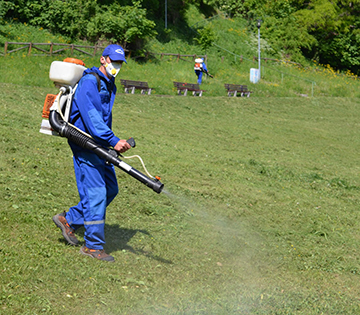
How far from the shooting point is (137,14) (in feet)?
91.0

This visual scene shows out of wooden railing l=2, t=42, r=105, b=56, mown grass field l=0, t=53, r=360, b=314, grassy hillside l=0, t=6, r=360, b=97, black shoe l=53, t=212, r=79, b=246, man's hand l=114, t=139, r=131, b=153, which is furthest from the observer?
wooden railing l=2, t=42, r=105, b=56

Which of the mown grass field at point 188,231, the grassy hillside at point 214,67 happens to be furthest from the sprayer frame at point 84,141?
the grassy hillside at point 214,67

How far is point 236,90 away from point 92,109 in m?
22.0

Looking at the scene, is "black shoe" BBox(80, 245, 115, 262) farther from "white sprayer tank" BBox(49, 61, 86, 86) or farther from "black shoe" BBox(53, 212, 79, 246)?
"white sprayer tank" BBox(49, 61, 86, 86)

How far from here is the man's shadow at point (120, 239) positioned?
5684 mm

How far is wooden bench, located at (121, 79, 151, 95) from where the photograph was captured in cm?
2097

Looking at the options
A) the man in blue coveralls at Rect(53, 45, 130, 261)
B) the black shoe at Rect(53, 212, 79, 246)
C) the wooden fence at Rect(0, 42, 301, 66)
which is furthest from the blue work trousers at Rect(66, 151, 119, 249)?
the wooden fence at Rect(0, 42, 301, 66)

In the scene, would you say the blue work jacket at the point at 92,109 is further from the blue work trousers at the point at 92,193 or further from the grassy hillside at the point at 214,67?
the grassy hillside at the point at 214,67

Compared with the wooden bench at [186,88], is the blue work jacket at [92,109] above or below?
above

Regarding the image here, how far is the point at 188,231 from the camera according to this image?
6.89 m

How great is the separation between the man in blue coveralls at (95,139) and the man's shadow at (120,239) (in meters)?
0.52

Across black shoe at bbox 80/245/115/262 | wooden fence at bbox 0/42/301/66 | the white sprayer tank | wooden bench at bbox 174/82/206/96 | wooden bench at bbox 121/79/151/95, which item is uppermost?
the white sprayer tank

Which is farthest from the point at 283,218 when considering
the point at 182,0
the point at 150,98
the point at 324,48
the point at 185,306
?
the point at 324,48

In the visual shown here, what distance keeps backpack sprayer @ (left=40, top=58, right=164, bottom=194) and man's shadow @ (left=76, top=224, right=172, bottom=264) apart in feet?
3.80
